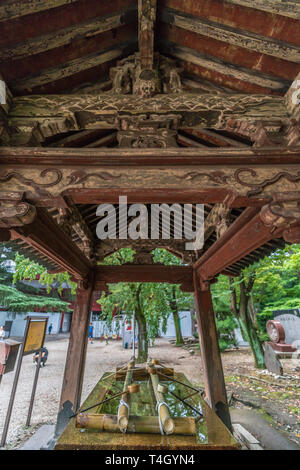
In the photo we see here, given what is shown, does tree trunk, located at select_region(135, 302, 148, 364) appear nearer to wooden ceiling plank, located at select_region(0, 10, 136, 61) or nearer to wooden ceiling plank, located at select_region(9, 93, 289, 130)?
wooden ceiling plank, located at select_region(9, 93, 289, 130)

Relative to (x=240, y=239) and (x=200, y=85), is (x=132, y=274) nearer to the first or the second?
(x=240, y=239)

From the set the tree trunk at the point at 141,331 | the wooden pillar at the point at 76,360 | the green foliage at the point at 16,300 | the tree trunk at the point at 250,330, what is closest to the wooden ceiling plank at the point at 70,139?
the wooden pillar at the point at 76,360

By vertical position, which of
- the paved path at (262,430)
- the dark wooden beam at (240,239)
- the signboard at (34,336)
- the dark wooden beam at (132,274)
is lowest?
the paved path at (262,430)

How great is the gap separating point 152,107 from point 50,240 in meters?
2.06

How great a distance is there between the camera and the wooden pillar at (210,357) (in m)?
4.68

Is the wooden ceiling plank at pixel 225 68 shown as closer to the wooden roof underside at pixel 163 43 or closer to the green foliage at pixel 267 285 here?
the wooden roof underside at pixel 163 43

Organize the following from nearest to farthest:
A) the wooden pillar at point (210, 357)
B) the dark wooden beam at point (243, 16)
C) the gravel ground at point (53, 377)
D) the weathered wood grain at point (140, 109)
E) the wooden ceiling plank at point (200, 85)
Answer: the dark wooden beam at point (243, 16), the weathered wood grain at point (140, 109), the wooden ceiling plank at point (200, 85), the wooden pillar at point (210, 357), the gravel ground at point (53, 377)

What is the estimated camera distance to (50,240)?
3.07 metres

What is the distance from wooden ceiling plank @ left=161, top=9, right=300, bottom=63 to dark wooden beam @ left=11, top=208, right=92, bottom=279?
7.69 feet

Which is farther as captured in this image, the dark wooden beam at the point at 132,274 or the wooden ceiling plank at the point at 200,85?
the dark wooden beam at the point at 132,274

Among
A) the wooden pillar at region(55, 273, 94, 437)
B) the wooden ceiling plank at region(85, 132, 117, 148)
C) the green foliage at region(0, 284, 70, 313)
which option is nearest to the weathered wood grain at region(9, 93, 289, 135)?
the wooden ceiling plank at region(85, 132, 117, 148)

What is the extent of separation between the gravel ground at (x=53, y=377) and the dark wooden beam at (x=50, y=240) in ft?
12.7

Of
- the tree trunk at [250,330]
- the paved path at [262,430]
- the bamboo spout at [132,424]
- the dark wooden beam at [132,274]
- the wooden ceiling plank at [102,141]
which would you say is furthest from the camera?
Answer: the tree trunk at [250,330]

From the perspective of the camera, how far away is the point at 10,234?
229cm
